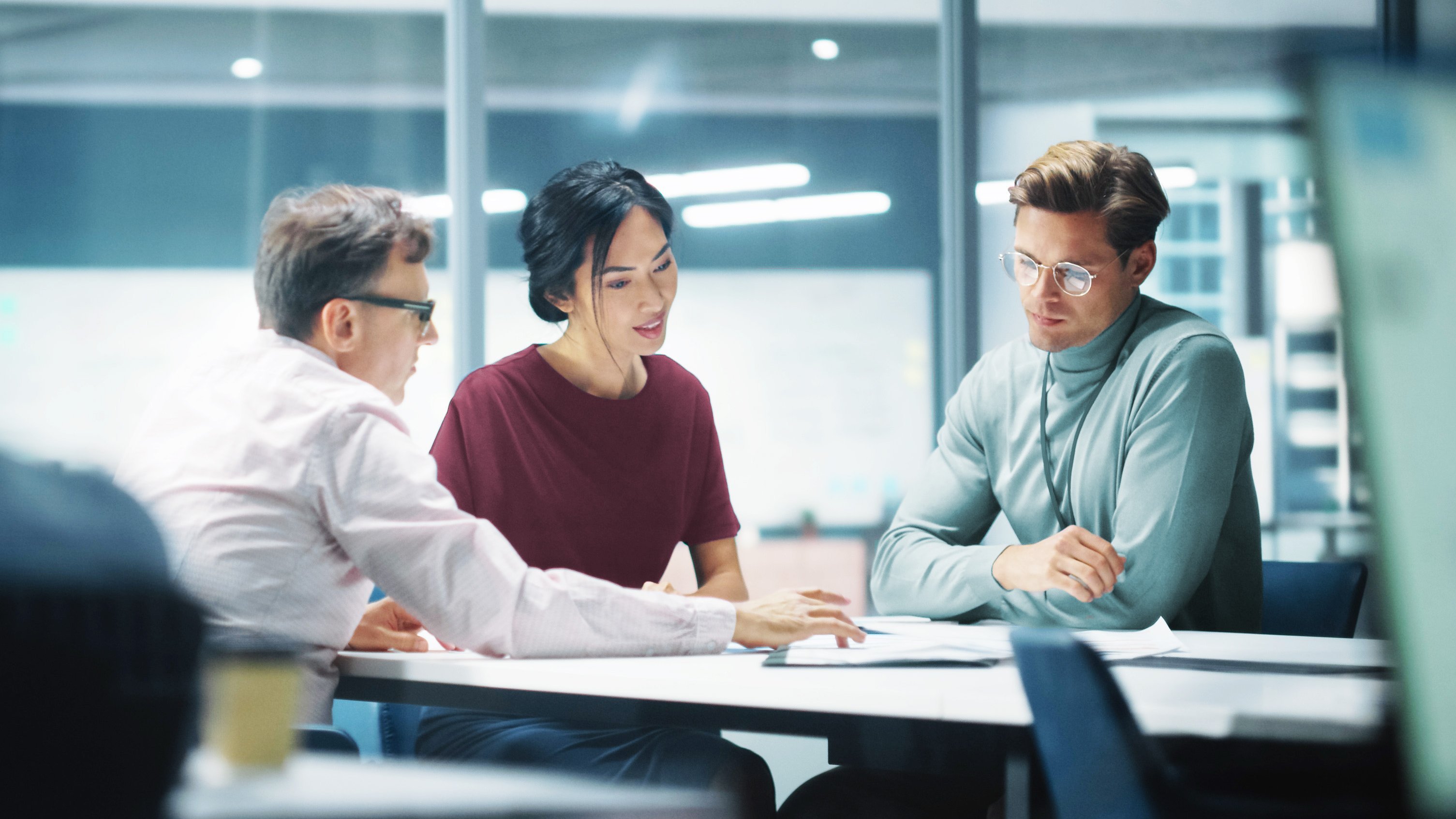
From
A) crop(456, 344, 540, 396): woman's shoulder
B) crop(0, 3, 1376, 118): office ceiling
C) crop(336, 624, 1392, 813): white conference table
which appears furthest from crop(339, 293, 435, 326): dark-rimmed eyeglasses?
crop(0, 3, 1376, 118): office ceiling

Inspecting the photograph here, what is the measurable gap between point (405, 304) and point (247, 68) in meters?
2.90

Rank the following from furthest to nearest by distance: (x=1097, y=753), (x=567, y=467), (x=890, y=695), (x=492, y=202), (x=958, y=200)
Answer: (x=958, y=200) < (x=492, y=202) < (x=567, y=467) < (x=890, y=695) < (x=1097, y=753)

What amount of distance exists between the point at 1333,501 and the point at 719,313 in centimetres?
240

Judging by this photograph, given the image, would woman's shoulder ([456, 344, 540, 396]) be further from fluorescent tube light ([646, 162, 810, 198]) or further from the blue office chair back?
fluorescent tube light ([646, 162, 810, 198])

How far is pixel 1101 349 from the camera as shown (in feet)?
6.63

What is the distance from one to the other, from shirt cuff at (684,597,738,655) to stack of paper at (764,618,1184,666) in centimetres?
7

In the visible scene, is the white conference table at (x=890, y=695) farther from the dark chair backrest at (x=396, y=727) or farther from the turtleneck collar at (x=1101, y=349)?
the turtleneck collar at (x=1101, y=349)

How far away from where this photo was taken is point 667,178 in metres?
4.41

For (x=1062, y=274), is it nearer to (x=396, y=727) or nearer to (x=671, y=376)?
(x=671, y=376)

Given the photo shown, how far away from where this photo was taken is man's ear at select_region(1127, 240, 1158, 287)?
206 centimetres

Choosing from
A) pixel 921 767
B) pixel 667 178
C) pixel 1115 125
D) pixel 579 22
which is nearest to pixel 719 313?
pixel 667 178

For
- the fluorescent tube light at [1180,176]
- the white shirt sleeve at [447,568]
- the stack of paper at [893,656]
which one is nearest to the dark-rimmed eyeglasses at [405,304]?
the white shirt sleeve at [447,568]

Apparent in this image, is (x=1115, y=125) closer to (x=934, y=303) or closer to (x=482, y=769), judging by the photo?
(x=934, y=303)

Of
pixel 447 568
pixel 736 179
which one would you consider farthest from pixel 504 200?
pixel 447 568
